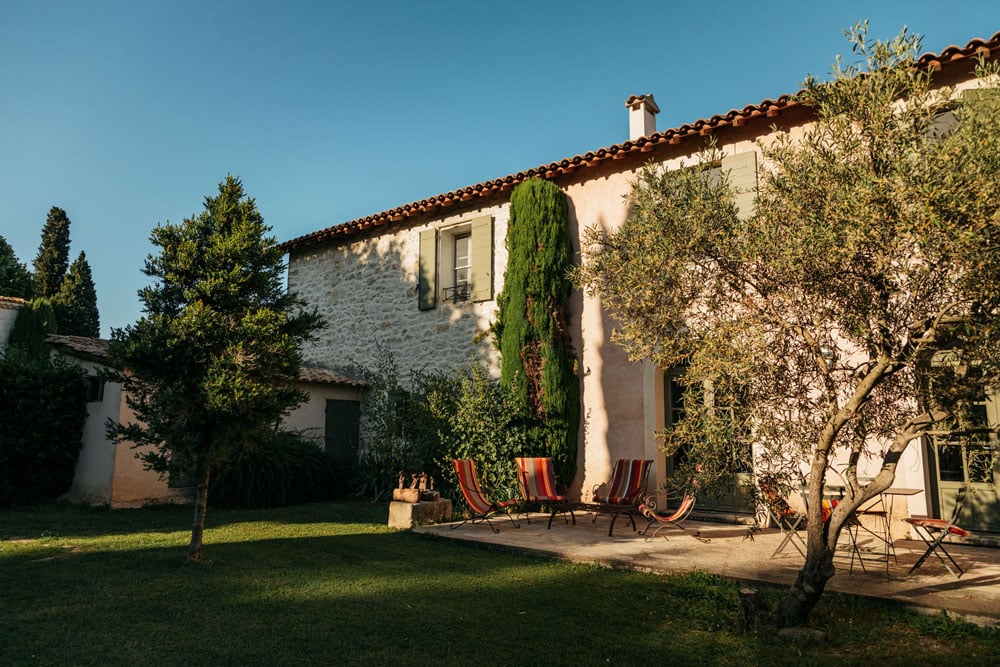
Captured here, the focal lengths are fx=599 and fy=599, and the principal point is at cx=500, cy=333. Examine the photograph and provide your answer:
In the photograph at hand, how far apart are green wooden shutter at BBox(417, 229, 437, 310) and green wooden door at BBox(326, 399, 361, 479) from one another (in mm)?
2686

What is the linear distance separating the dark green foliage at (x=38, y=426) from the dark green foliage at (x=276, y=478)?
8.90ft

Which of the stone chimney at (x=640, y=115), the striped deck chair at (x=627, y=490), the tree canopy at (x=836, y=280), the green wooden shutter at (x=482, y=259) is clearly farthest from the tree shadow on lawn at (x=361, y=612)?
the stone chimney at (x=640, y=115)

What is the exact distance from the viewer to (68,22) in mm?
7266

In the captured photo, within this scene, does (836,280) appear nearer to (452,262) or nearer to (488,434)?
(488,434)

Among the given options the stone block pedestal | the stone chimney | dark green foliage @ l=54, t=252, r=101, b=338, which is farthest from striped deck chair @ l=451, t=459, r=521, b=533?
dark green foliage @ l=54, t=252, r=101, b=338

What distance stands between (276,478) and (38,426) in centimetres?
385

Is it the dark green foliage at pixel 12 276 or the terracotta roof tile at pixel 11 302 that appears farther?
the dark green foliage at pixel 12 276

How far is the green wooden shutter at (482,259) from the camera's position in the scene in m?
11.0

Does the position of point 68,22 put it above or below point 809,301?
above

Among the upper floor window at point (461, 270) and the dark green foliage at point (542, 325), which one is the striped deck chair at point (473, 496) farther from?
the upper floor window at point (461, 270)

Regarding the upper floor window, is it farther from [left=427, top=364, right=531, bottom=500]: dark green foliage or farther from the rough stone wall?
[left=427, top=364, right=531, bottom=500]: dark green foliage

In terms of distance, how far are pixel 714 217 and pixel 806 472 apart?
462 centimetres

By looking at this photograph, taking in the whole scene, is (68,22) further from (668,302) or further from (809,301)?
(809,301)

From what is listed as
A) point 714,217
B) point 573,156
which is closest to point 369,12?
point 573,156
